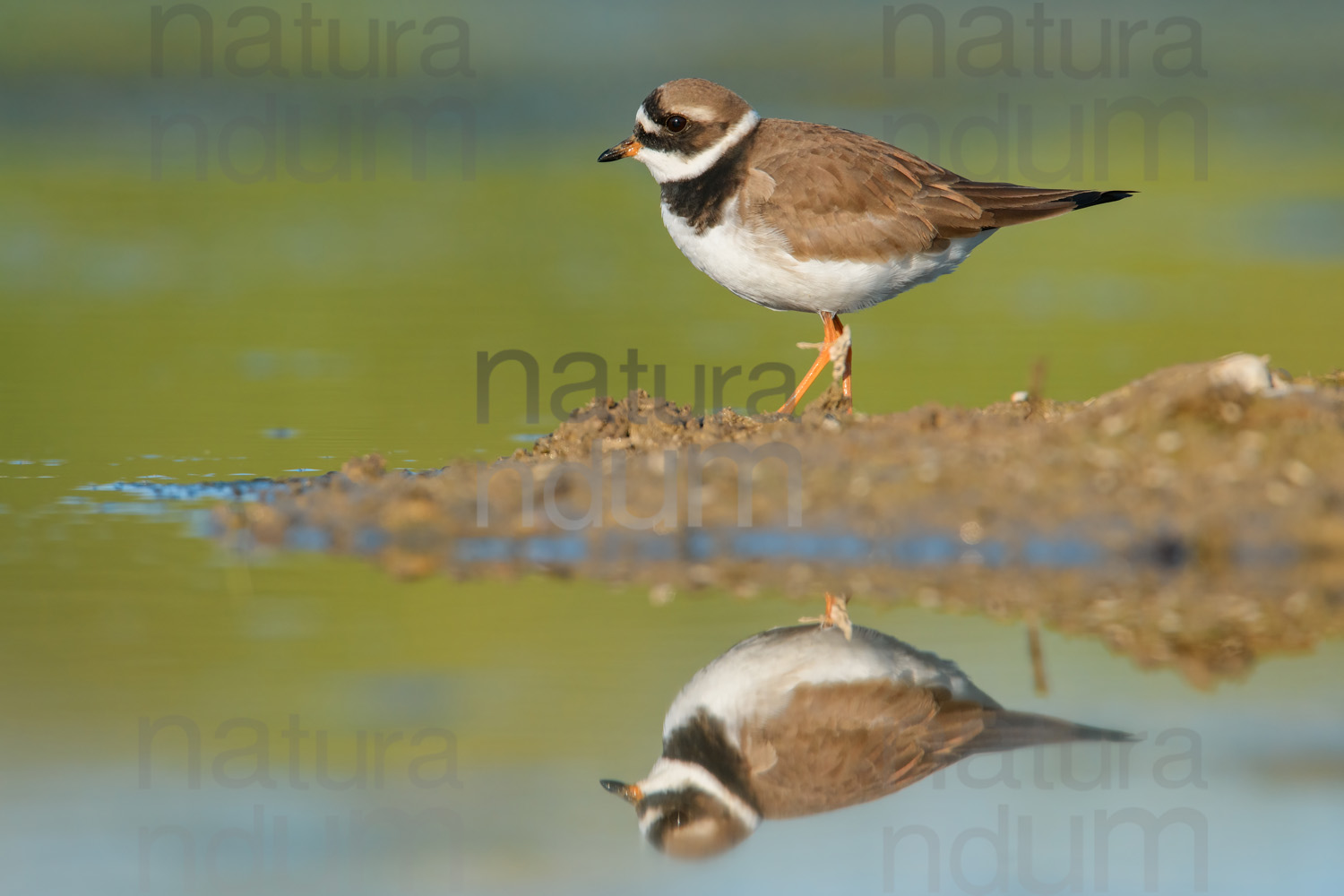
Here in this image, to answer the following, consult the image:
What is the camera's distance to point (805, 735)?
469cm

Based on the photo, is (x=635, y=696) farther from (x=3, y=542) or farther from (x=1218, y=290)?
(x=1218, y=290)

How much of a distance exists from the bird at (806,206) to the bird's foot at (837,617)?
2.97 m

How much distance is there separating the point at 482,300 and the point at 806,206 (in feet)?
20.6

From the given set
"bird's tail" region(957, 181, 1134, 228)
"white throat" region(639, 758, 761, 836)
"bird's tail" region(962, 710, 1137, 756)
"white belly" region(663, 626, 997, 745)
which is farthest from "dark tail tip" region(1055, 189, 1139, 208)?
"white throat" region(639, 758, 761, 836)

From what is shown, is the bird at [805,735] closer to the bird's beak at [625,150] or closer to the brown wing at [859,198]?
the brown wing at [859,198]

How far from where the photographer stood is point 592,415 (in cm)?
778

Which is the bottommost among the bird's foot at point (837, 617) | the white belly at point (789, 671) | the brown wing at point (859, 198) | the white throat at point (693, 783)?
the white throat at point (693, 783)

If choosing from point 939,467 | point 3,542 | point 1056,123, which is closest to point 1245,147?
point 1056,123

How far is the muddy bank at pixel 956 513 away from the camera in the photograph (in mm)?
5773

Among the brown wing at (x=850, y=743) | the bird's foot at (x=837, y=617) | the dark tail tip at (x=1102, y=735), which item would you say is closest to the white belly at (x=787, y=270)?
the bird's foot at (x=837, y=617)

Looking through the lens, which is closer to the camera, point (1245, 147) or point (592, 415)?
point (592, 415)

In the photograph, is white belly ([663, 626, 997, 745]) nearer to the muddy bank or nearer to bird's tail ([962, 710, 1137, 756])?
bird's tail ([962, 710, 1137, 756])

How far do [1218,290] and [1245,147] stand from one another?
31.3 ft

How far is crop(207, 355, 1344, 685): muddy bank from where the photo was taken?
18.9 ft
